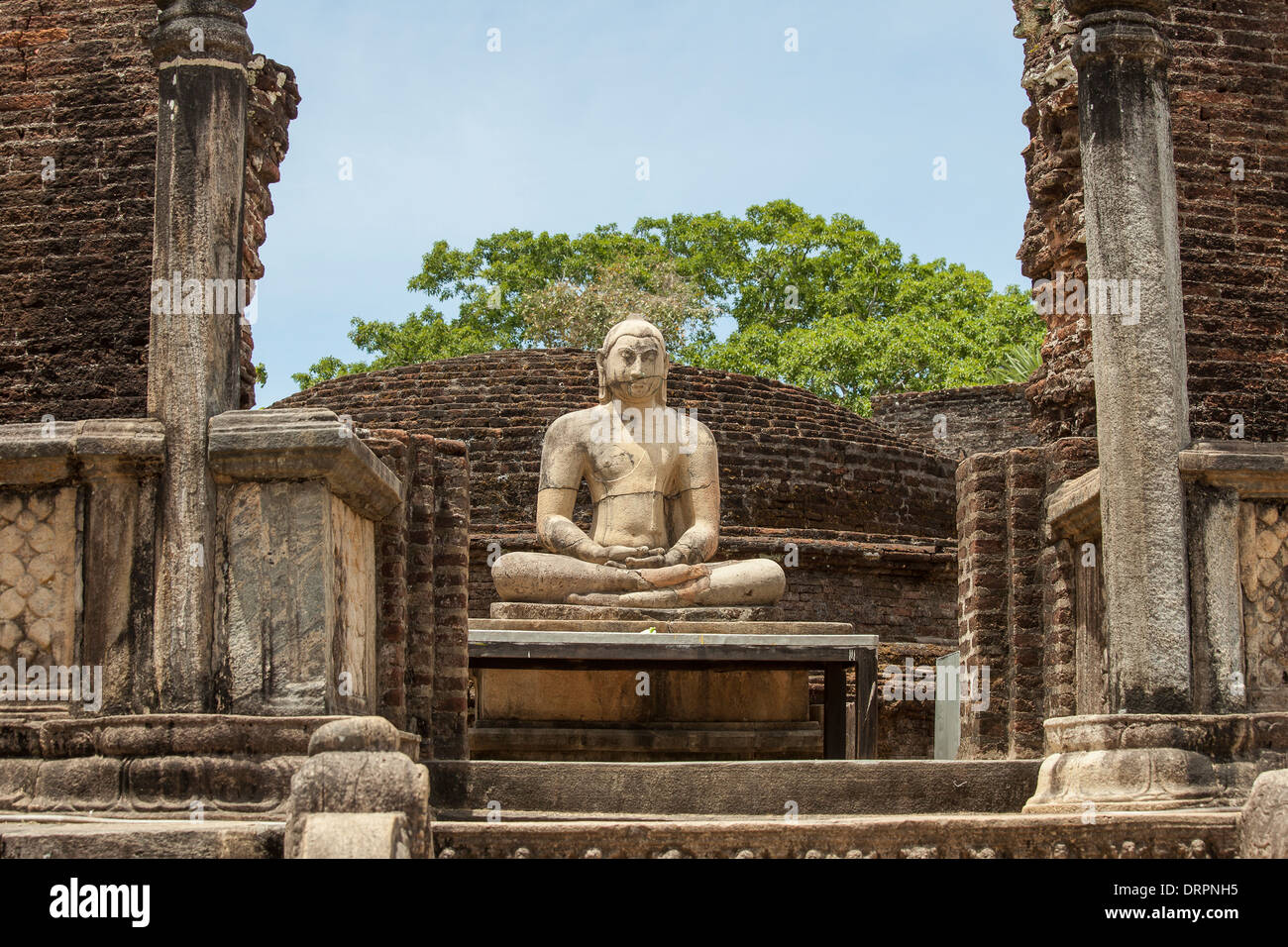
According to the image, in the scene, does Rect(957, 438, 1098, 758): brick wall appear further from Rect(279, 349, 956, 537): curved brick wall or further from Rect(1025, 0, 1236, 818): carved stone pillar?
Rect(279, 349, 956, 537): curved brick wall

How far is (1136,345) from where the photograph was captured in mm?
6621

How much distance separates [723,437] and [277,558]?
1272 cm

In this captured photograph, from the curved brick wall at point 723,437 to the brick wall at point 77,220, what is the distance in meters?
9.00

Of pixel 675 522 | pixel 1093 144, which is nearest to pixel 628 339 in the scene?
pixel 675 522

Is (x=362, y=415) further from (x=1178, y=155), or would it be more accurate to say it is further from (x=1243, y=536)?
(x=1243, y=536)

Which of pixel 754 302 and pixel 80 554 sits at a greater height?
pixel 754 302

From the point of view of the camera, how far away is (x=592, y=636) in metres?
8.91

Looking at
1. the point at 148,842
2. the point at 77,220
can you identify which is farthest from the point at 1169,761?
the point at 77,220

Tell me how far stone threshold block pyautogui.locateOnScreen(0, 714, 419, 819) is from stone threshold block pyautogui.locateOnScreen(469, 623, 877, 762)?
3359 mm

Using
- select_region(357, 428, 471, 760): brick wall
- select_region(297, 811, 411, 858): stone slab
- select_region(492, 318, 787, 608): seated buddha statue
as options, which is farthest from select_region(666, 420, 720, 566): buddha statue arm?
select_region(297, 811, 411, 858): stone slab

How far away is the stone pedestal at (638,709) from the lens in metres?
9.29

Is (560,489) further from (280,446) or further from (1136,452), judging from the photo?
(1136,452)

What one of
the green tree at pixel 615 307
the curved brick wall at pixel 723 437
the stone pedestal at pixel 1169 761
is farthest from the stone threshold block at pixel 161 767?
the green tree at pixel 615 307

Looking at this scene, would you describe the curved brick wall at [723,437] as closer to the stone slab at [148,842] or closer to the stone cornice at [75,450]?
the stone cornice at [75,450]
